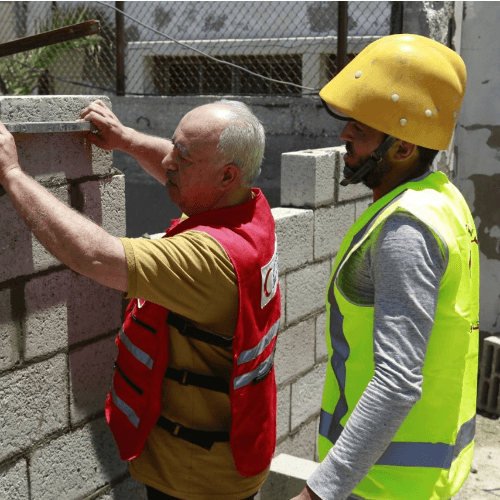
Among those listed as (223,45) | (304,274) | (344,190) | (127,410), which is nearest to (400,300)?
(127,410)

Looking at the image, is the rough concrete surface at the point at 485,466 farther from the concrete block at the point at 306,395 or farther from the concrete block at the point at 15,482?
the concrete block at the point at 15,482

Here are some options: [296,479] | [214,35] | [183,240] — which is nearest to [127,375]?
[183,240]

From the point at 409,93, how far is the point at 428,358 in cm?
68

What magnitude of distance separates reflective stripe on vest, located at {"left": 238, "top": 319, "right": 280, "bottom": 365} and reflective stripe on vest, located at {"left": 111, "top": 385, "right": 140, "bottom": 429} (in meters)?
0.40

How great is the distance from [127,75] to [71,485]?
6.17 m

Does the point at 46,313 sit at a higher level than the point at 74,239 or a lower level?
lower

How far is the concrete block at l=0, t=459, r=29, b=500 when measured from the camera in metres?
2.39

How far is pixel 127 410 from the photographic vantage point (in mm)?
2324

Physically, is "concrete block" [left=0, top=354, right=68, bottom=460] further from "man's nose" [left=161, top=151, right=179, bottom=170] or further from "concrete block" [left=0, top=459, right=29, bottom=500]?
"man's nose" [left=161, top=151, right=179, bottom=170]

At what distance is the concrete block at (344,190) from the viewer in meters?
4.53

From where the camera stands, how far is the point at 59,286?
251 centimetres

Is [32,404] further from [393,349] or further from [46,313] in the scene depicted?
[393,349]

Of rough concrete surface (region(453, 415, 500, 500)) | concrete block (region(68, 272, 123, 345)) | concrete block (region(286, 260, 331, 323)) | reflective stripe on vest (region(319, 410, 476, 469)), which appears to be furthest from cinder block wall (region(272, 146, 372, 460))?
reflective stripe on vest (region(319, 410, 476, 469))

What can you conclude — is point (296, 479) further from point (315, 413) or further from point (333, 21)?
point (333, 21)
